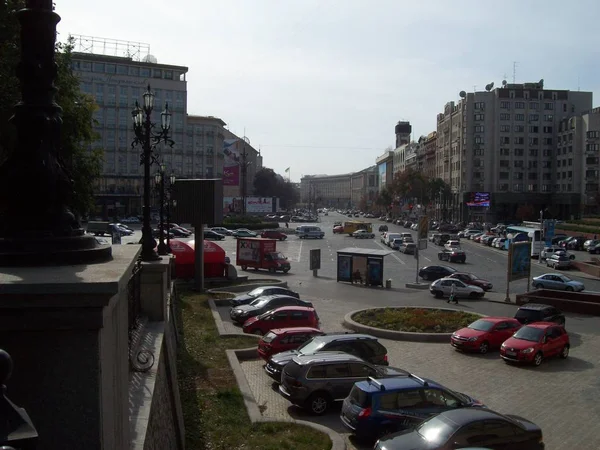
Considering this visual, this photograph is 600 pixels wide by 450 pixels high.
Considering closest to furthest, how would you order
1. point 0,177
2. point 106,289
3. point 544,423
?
point 106,289
point 0,177
point 544,423

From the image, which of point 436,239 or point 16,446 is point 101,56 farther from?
point 16,446

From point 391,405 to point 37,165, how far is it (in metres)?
8.98

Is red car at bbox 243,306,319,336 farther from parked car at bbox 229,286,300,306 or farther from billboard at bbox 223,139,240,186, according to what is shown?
billboard at bbox 223,139,240,186

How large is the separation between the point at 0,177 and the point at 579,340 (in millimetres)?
22105

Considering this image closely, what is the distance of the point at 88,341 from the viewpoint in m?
3.26

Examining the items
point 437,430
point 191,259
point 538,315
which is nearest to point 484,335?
point 538,315

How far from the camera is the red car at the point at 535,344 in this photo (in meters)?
17.9

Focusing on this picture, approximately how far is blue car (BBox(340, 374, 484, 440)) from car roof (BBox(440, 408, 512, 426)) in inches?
44.0

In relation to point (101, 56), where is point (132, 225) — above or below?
below

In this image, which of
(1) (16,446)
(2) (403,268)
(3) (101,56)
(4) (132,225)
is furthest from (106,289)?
(3) (101,56)

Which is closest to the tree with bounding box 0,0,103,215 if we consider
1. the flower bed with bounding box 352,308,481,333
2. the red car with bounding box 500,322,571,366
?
the flower bed with bounding box 352,308,481,333

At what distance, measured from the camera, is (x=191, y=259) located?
105 feet

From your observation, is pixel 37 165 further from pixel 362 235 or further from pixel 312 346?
pixel 362 235

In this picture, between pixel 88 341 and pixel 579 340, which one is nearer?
pixel 88 341
